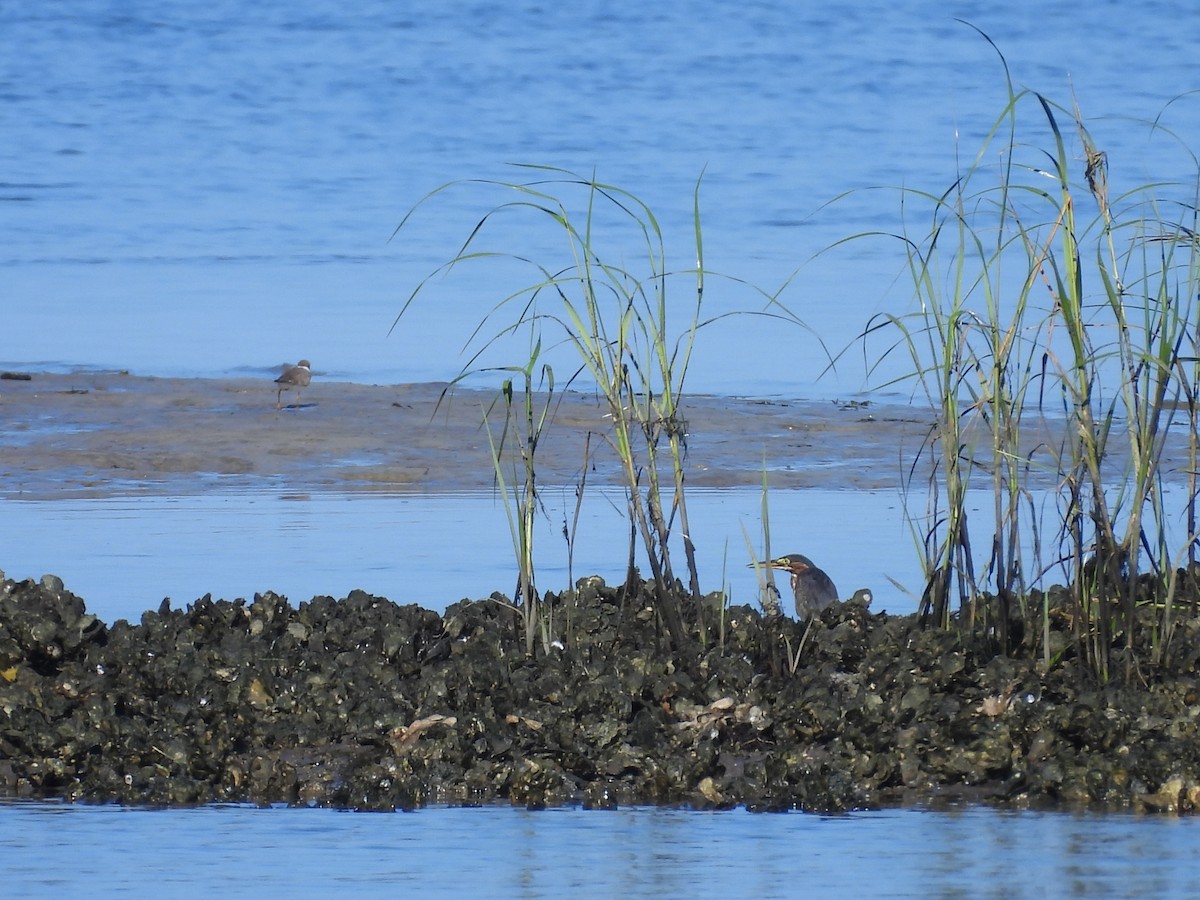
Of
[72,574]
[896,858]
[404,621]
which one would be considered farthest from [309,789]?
[72,574]

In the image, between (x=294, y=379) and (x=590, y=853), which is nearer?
(x=590, y=853)

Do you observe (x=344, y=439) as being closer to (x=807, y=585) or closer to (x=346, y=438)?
(x=346, y=438)

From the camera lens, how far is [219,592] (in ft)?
24.9

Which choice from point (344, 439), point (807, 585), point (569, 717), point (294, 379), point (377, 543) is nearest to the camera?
point (569, 717)

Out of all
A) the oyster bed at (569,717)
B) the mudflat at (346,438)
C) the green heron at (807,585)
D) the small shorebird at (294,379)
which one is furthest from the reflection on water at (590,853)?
the small shorebird at (294,379)

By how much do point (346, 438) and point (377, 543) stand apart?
11.5 ft

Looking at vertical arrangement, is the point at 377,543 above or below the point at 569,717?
above

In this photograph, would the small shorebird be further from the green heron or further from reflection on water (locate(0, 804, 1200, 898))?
reflection on water (locate(0, 804, 1200, 898))

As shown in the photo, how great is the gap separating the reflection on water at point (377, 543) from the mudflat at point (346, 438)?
47 centimetres

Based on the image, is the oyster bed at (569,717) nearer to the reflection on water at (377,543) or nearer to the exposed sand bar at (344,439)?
the reflection on water at (377,543)

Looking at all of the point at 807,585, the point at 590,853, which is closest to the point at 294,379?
the point at 807,585

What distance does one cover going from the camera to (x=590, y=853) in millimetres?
4938

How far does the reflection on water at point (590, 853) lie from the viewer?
4633 millimetres

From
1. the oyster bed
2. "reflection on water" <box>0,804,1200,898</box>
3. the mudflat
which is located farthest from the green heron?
the mudflat
